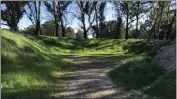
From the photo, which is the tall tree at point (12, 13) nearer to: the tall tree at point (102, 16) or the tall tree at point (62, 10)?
the tall tree at point (62, 10)

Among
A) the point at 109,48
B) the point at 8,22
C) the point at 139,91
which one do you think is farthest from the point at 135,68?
the point at 8,22

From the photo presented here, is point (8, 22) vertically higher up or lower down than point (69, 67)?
higher up

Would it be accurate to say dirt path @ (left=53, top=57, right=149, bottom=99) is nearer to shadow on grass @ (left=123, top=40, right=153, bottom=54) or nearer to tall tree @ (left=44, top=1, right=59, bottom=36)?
shadow on grass @ (left=123, top=40, right=153, bottom=54)

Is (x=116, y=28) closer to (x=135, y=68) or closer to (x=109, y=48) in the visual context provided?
(x=109, y=48)

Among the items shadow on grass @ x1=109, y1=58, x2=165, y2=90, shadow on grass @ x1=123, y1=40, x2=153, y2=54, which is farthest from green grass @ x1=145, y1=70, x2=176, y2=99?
shadow on grass @ x1=123, y1=40, x2=153, y2=54

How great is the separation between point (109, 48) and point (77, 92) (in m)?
28.0

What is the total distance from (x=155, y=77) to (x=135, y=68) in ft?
6.54

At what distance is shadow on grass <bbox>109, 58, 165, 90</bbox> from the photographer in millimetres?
17172

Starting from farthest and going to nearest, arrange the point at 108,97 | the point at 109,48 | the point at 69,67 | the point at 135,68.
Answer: the point at 109,48
the point at 69,67
the point at 135,68
the point at 108,97

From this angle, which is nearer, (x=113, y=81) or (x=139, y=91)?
(x=139, y=91)

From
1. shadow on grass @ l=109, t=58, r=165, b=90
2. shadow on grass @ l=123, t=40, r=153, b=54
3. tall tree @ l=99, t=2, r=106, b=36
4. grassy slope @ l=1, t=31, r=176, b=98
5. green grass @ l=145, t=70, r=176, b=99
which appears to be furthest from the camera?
tall tree @ l=99, t=2, r=106, b=36

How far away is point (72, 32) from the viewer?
257ft

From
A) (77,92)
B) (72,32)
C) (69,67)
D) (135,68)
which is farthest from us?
(72,32)

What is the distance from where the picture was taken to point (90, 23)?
207 ft
